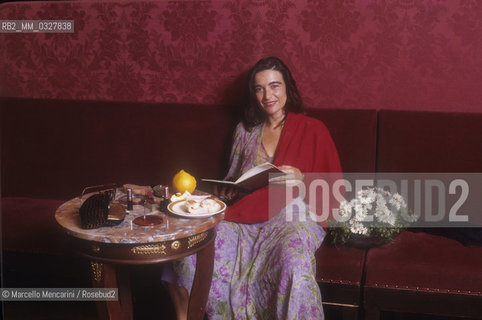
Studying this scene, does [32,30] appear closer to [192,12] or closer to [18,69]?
[18,69]

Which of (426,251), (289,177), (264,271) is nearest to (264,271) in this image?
(264,271)

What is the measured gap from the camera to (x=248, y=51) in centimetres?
285

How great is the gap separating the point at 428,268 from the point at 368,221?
0.34 meters

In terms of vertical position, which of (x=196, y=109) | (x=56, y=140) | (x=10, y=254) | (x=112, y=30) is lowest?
(x=10, y=254)

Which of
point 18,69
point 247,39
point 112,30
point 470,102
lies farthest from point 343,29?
point 18,69

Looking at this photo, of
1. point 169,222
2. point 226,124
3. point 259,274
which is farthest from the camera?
point 226,124

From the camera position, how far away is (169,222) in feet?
6.10

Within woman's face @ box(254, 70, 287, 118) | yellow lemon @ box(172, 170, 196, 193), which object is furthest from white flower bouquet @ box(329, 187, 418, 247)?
yellow lemon @ box(172, 170, 196, 193)

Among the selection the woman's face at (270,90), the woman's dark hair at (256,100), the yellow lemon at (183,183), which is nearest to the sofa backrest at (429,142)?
the woman's dark hair at (256,100)

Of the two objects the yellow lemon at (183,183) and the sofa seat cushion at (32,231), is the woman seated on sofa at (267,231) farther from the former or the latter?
the sofa seat cushion at (32,231)

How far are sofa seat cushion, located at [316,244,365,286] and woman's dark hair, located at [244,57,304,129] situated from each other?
0.84 meters

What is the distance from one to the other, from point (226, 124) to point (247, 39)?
52 centimetres

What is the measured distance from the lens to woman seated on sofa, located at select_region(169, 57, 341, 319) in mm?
1944

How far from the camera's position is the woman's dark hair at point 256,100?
2.54 m
